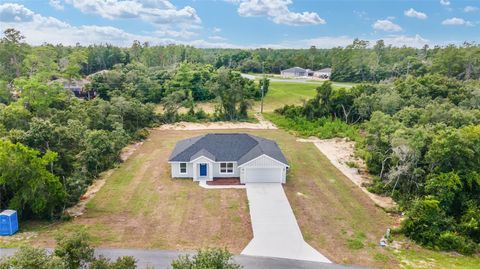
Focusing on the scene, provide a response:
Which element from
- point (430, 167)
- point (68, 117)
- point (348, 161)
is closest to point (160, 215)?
point (68, 117)

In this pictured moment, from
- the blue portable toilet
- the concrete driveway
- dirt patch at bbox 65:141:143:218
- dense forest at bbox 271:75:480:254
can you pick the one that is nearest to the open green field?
dense forest at bbox 271:75:480:254

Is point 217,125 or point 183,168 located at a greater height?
point 217,125

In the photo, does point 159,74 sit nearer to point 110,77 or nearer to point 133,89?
point 110,77

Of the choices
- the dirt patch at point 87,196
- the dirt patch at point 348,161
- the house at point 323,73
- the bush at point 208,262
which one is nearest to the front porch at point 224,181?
the dirt patch at point 87,196

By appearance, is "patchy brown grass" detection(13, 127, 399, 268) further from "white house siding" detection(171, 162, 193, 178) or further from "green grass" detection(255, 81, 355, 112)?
"green grass" detection(255, 81, 355, 112)

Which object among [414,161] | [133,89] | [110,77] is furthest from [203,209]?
[110,77]

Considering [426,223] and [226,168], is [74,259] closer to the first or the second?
[226,168]

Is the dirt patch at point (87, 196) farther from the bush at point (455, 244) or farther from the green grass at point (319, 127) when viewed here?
the green grass at point (319, 127)
